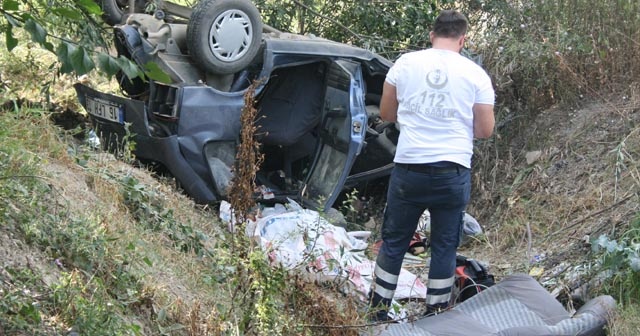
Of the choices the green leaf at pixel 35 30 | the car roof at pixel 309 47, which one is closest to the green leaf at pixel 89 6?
the green leaf at pixel 35 30

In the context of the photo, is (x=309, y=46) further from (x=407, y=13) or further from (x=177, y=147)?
(x=407, y=13)

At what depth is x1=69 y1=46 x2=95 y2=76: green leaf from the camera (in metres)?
2.30

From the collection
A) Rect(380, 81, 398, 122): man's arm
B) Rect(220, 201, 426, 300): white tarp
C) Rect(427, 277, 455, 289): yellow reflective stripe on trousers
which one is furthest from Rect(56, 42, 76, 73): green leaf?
Rect(427, 277, 455, 289): yellow reflective stripe on trousers

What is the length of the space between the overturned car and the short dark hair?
147 cm

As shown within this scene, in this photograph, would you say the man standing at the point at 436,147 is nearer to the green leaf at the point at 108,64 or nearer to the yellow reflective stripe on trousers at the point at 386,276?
the yellow reflective stripe on trousers at the point at 386,276

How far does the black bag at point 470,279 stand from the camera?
5.04m

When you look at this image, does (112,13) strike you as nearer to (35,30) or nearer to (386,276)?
(386,276)

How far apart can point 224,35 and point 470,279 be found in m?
2.41

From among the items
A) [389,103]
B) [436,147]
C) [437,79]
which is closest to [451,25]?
[437,79]

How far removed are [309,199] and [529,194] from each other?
1834mm

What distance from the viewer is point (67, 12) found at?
2215mm

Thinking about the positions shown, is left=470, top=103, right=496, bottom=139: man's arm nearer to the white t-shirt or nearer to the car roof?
the white t-shirt

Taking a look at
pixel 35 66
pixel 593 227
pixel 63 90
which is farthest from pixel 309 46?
pixel 63 90

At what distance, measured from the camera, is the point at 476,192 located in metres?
7.33
